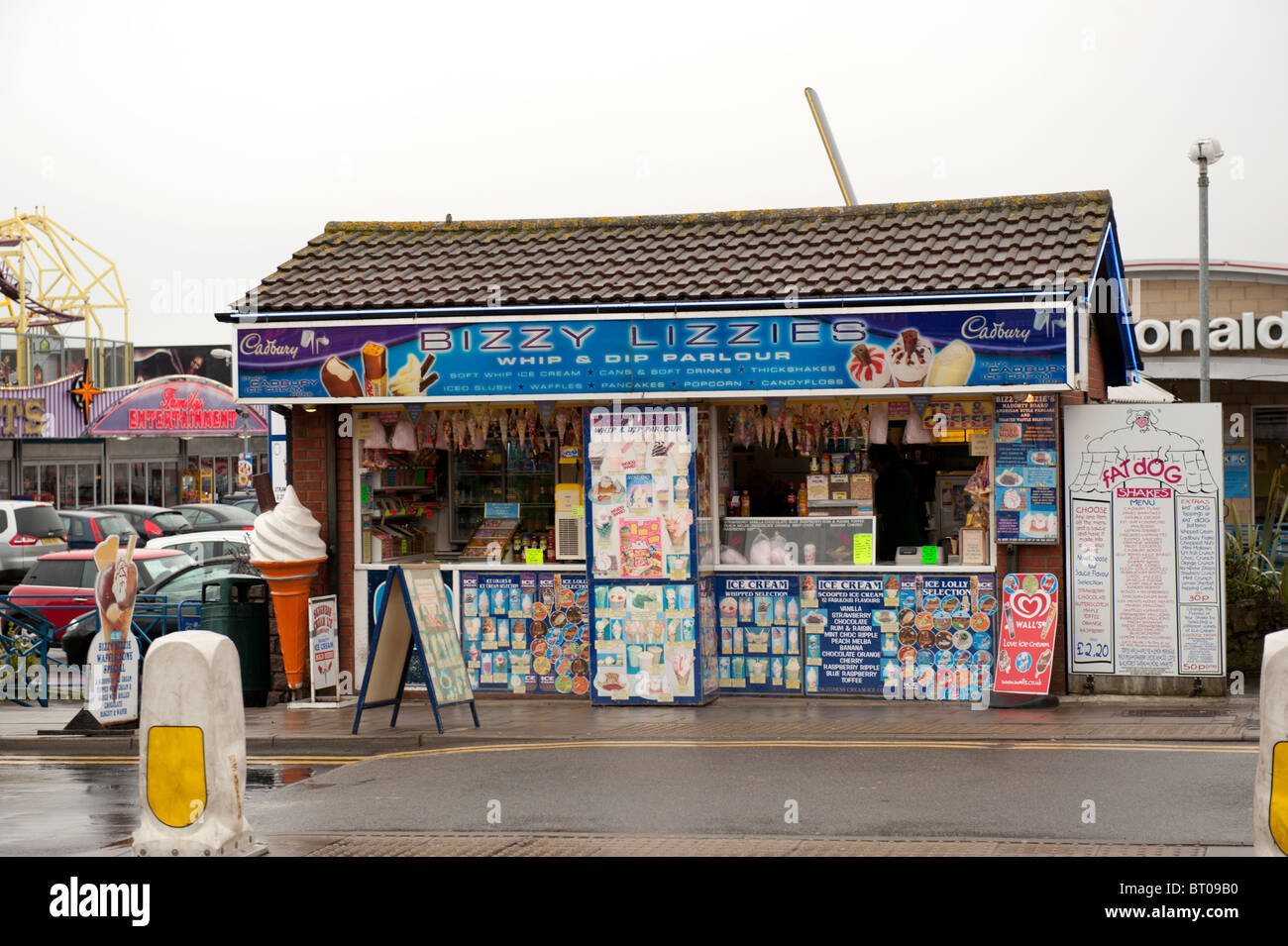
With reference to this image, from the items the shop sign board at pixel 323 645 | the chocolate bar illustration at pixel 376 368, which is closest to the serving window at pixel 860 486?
the chocolate bar illustration at pixel 376 368

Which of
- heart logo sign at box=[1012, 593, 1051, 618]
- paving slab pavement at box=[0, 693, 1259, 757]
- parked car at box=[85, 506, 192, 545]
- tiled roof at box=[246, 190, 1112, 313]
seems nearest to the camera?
paving slab pavement at box=[0, 693, 1259, 757]

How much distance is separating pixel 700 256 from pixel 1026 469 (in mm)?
3958

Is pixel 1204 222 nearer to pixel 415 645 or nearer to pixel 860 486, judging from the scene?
pixel 860 486

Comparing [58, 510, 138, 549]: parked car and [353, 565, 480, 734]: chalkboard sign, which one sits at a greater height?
[58, 510, 138, 549]: parked car

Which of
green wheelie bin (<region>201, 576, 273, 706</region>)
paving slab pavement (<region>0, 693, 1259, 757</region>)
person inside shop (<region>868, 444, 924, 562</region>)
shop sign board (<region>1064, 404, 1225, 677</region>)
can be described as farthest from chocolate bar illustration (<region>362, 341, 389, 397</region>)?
shop sign board (<region>1064, 404, 1225, 677</region>)

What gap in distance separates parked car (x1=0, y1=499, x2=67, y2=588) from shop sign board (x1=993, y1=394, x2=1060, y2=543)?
20.1 m

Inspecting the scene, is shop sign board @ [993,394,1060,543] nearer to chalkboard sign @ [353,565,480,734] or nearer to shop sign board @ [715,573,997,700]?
shop sign board @ [715,573,997,700]

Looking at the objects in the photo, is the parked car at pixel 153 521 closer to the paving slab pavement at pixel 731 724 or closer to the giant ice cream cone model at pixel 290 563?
the giant ice cream cone model at pixel 290 563

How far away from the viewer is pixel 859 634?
14078 millimetres

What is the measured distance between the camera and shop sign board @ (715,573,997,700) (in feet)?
45.2

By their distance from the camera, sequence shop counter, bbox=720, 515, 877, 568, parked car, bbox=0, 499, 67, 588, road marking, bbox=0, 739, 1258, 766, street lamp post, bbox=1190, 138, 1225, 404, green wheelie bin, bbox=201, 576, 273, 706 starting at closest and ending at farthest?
road marking, bbox=0, 739, 1258, 766 < shop counter, bbox=720, 515, 877, 568 < green wheelie bin, bbox=201, 576, 273, 706 < street lamp post, bbox=1190, 138, 1225, 404 < parked car, bbox=0, 499, 67, 588

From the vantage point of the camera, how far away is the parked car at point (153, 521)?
108ft
